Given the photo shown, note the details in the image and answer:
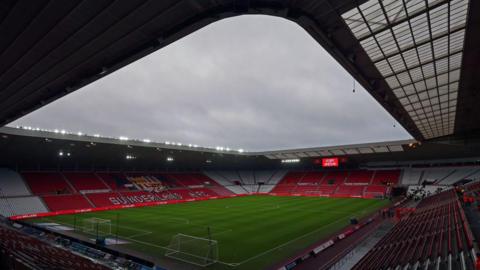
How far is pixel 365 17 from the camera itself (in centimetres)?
995

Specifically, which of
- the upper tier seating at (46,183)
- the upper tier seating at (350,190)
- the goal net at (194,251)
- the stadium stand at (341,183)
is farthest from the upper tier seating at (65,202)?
the upper tier seating at (350,190)

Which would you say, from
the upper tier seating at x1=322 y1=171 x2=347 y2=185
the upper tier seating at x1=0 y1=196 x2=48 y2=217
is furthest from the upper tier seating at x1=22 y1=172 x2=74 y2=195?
the upper tier seating at x1=322 y1=171 x2=347 y2=185

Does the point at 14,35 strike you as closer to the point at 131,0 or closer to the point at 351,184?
the point at 131,0

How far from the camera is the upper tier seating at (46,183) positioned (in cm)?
3875

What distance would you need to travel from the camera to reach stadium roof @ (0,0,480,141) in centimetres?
870

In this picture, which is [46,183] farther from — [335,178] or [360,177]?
[360,177]

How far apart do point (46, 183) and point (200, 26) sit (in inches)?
1685

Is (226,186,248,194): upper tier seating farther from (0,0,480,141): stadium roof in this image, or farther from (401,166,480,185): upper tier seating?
(0,0,480,141): stadium roof

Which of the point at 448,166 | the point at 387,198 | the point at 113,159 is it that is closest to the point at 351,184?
the point at 387,198

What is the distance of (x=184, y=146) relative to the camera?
1866 inches

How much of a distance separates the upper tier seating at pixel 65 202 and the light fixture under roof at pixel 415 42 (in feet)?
131

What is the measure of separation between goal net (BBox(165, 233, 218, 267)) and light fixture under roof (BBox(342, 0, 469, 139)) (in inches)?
535

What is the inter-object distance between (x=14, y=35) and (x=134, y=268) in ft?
37.9

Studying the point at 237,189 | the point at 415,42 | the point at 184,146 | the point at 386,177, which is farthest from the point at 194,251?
the point at 386,177
